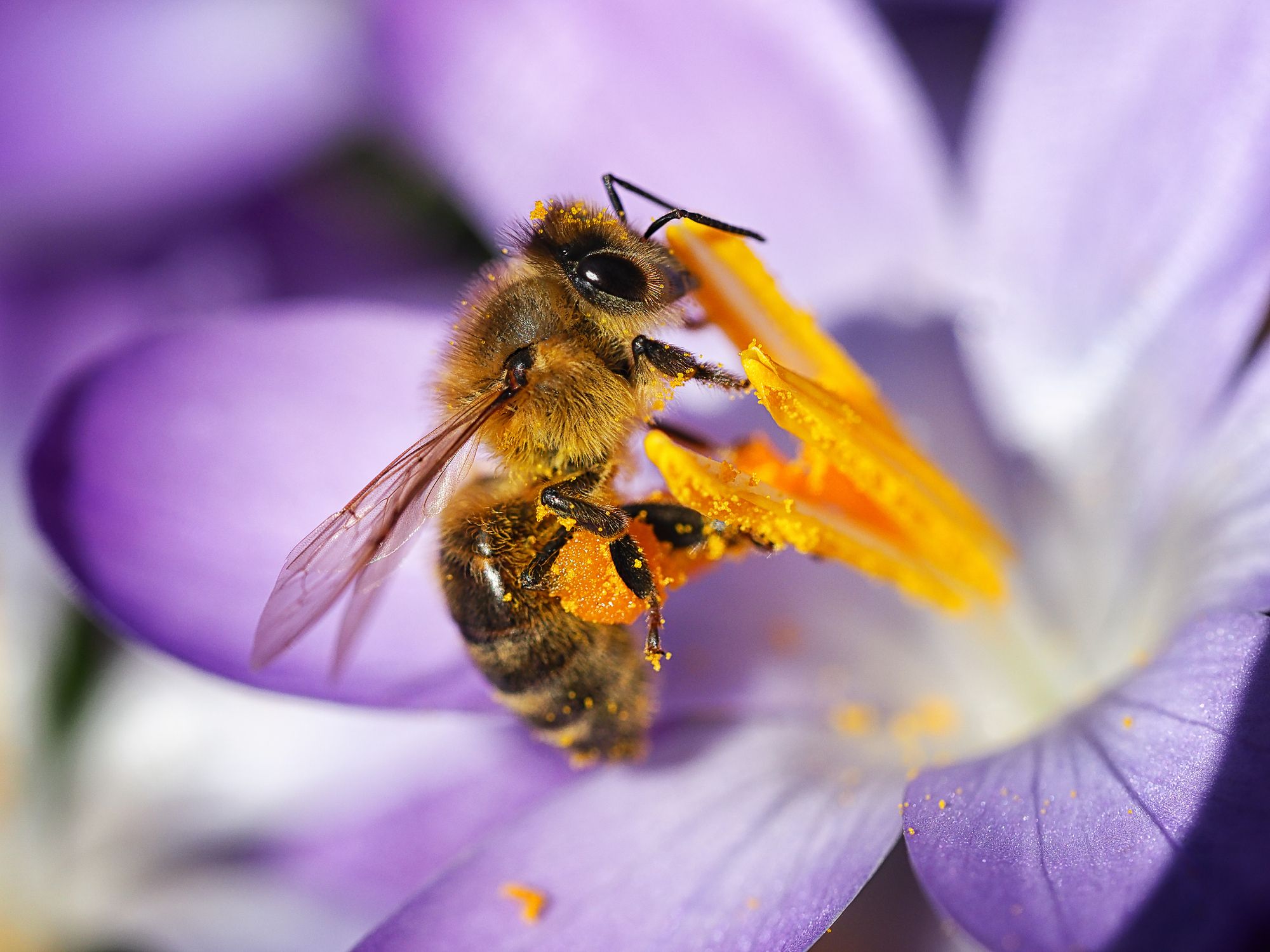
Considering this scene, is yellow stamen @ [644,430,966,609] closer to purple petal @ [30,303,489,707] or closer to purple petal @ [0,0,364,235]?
purple petal @ [30,303,489,707]

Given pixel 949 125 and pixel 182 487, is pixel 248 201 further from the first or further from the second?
pixel 949 125

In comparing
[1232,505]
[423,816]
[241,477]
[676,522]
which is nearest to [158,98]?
[241,477]

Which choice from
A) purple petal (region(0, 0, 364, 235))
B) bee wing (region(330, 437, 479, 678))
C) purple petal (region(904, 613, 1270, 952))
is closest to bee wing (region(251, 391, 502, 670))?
bee wing (region(330, 437, 479, 678))

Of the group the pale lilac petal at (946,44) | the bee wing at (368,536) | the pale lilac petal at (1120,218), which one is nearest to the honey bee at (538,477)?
the bee wing at (368,536)

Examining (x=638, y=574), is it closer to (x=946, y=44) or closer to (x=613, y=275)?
(x=613, y=275)

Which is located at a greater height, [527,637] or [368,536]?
[368,536]

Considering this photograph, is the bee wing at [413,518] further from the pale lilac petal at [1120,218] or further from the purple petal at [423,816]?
the pale lilac petal at [1120,218]
